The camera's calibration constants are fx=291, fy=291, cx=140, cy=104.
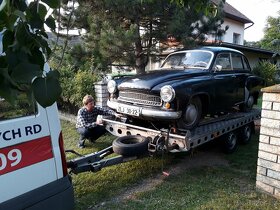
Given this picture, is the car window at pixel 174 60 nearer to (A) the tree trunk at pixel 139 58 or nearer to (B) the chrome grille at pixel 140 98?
(B) the chrome grille at pixel 140 98

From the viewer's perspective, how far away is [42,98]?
33.2 inches

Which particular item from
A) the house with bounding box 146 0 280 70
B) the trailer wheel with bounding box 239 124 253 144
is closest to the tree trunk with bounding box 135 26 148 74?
the trailer wheel with bounding box 239 124 253 144

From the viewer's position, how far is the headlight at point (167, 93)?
4664 millimetres

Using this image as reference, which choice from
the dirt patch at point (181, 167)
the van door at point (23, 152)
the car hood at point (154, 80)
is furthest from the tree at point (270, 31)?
the van door at point (23, 152)

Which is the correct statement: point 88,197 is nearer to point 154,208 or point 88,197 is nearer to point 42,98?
point 154,208

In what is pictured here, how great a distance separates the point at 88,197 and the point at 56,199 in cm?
138

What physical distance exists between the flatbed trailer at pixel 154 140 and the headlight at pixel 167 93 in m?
0.54

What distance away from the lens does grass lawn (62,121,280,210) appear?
395 centimetres

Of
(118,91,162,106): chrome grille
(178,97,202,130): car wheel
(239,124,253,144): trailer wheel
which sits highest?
(118,91,162,106): chrome grille

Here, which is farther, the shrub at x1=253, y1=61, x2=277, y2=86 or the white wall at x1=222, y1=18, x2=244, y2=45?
the white wall at x1=222, y1=18, x2=244, y2=45

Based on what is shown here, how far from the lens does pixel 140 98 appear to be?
519 cm

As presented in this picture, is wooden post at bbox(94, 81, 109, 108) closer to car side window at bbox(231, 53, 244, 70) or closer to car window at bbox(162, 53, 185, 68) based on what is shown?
car window at bbox(162, 53, 185, 68)

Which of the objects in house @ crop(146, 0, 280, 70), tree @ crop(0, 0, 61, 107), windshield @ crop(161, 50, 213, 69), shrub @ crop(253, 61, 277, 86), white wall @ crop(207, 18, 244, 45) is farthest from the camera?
white wall @ crop(207, 18, 244, 45)

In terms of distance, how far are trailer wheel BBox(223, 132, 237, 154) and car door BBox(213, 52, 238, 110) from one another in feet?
1.93
